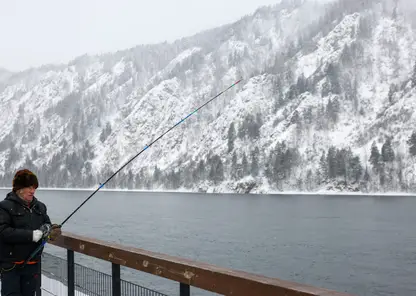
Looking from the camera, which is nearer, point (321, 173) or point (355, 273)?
point (355, 273)

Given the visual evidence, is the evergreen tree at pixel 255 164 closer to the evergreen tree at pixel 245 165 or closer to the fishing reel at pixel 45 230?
the evergreen tree at pixel 245 165

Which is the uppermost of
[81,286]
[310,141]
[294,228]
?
[310,141]

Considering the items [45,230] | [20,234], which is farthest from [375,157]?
[20,234]

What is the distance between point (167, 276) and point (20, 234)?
1.62 m

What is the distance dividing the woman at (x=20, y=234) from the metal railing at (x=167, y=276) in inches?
26.0

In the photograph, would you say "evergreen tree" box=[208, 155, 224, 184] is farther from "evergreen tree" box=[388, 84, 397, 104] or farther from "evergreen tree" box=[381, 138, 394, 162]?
"evergreen tree" box=[388, 84, 397, 104]

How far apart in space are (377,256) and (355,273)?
8.83 metres

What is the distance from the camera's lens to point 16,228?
4.51m

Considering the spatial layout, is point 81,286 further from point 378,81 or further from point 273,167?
point 378,81

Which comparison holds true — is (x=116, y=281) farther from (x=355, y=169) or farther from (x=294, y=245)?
(x=355, y=169)

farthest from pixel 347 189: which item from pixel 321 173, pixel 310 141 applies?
pixel 310 141

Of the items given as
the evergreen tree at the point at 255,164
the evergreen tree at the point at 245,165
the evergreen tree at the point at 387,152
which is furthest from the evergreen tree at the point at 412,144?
the evergreen tree at the point at 245,165

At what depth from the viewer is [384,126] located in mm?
166250

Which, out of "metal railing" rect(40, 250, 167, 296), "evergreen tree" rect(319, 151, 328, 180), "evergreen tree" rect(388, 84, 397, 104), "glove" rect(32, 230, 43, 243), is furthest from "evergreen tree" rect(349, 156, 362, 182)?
"glove" rect(32, 230, 43, 243)
